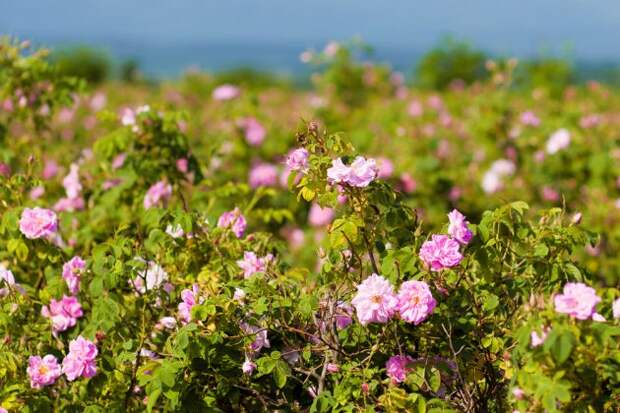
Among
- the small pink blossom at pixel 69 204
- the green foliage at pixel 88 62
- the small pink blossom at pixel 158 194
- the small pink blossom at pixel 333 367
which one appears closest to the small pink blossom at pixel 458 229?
the small pink blossom at pixel 333 367

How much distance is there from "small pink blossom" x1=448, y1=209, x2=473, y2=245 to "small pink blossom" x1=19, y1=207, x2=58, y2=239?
3.71 feet

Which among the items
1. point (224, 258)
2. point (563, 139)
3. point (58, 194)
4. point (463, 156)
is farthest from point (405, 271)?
point (463, 156)

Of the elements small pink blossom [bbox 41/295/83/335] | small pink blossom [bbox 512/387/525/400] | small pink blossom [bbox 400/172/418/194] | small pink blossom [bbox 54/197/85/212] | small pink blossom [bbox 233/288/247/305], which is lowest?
small pink blossom [bbox 400/172/418/194]

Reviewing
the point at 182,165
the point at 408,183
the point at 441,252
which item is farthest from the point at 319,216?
the point at 441,252

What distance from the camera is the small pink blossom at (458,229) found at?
6.61 feet

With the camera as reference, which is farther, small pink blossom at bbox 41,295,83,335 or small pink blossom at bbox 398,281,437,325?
small pink blossom at bbox 41,295,83,335

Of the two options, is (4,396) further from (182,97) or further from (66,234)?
(182,97)

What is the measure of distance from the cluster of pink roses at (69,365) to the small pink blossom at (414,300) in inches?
30.2

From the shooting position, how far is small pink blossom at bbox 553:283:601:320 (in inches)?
65.7

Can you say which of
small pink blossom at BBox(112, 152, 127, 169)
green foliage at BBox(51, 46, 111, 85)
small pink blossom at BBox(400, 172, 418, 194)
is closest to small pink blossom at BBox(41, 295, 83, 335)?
small pink blossom at BBox(112, 152, 127, 169)

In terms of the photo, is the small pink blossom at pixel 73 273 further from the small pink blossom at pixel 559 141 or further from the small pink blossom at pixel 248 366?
the small pink blossom at pixel 559 141

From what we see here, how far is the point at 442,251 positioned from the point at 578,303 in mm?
374

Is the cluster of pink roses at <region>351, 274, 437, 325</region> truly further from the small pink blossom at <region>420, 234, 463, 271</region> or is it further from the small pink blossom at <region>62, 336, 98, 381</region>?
the small pink blossom at <region>62, 336, 98, 381</region>

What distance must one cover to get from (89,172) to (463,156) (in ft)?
9.83
